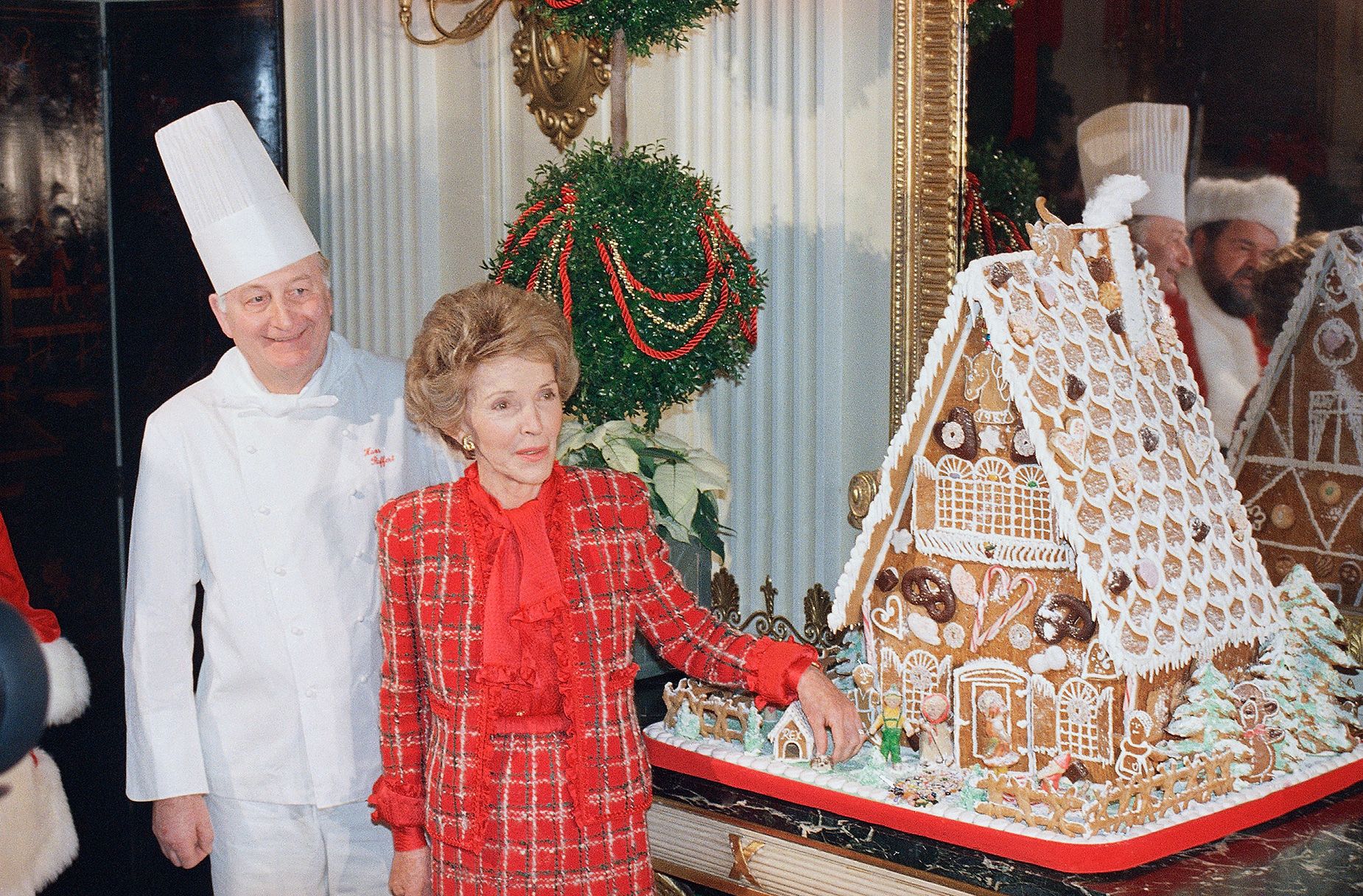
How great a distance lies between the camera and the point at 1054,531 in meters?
2.08

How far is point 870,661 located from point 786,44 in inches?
48.9

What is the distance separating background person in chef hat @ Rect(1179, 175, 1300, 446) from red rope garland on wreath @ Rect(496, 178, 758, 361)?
2.32 feet

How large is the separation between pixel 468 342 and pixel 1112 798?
989 millimetres

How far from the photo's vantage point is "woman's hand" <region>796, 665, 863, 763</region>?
2.07 meters

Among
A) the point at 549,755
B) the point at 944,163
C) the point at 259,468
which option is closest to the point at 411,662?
the point at 549,755

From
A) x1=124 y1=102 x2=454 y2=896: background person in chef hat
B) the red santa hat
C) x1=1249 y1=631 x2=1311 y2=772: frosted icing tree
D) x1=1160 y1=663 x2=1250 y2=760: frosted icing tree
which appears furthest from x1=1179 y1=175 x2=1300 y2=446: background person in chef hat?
the red santa hat

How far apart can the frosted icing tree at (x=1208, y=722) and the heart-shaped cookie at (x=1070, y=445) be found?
36cm

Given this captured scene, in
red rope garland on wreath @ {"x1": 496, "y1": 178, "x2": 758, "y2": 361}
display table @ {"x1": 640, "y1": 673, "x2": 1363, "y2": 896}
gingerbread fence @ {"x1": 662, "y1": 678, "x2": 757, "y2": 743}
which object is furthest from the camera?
red rope garland on wreath @ {"x1": 496, "y1": 178, "x2": 758, "y2": 361}

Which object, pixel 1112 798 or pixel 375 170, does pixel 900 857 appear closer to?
pixel 1112 798

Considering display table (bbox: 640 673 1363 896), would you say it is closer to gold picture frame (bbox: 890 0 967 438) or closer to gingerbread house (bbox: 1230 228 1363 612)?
gingerbread house (bbox: 1230 228 1363 612)

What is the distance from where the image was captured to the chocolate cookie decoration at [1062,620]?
205cm

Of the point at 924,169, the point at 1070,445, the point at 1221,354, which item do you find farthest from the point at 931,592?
the point at 924,169

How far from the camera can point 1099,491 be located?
2.04m

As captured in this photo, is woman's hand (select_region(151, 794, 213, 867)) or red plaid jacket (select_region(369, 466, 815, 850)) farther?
woman's hand (select_region(151, 794, 213, 867))
